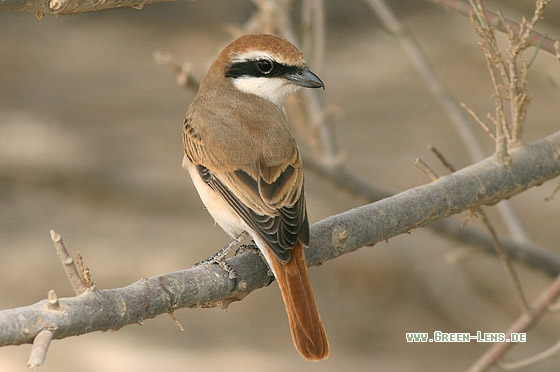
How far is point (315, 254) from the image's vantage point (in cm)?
364

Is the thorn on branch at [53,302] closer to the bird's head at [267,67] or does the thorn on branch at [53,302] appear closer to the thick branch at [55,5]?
the thick branch at [55,5]

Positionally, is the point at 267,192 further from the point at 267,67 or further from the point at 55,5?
the point at 55,5

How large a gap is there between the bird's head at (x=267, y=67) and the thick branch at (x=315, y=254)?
0.91 m

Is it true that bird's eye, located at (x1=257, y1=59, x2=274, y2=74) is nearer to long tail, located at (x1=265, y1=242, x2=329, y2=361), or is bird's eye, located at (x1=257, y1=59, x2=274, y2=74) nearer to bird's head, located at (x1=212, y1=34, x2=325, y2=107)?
bird's head, located at (x1=212, y1=34, x2=325, y2=107)

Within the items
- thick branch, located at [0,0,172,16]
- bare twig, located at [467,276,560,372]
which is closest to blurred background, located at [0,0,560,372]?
bare twig, located at [467,276,560,372]

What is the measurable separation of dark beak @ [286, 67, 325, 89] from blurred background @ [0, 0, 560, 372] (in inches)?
54.5

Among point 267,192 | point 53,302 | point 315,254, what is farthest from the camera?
point 267,192

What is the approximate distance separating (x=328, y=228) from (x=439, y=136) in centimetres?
629

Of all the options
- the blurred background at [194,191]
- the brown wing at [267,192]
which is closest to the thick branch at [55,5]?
the brown wing at [267,192]

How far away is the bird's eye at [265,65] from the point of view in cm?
436

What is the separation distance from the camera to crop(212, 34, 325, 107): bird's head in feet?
14.0

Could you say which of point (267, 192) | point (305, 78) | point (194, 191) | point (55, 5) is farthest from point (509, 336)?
point (194, 191)

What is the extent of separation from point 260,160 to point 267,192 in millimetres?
205

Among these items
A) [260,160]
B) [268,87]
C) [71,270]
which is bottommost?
[71,270]
